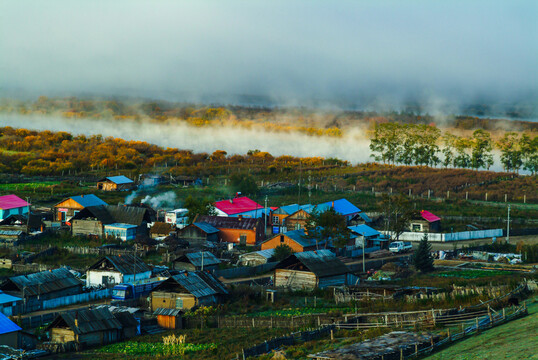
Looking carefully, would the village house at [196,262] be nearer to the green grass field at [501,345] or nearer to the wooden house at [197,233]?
the wooden house at [197,233]

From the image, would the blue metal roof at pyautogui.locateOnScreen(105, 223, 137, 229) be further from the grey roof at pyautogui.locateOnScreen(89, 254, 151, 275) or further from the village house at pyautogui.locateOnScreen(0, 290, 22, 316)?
the village house at pyautogui.locateOnScreen(0, 290, 22, 316)

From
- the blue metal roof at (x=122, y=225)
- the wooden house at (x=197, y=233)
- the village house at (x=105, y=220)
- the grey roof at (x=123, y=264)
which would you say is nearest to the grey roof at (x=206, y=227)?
the wooden house at (x=197, y=233)

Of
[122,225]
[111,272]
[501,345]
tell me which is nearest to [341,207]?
[122,225]

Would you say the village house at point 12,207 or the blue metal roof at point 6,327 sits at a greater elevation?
the village house at point 12,207

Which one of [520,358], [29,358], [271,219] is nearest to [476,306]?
[520,358]

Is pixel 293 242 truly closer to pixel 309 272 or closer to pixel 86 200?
pixel 309 272

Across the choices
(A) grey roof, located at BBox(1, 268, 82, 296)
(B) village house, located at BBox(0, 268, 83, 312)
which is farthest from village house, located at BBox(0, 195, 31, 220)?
(B) village house, located at BBox(0, 268, 83, 312)
